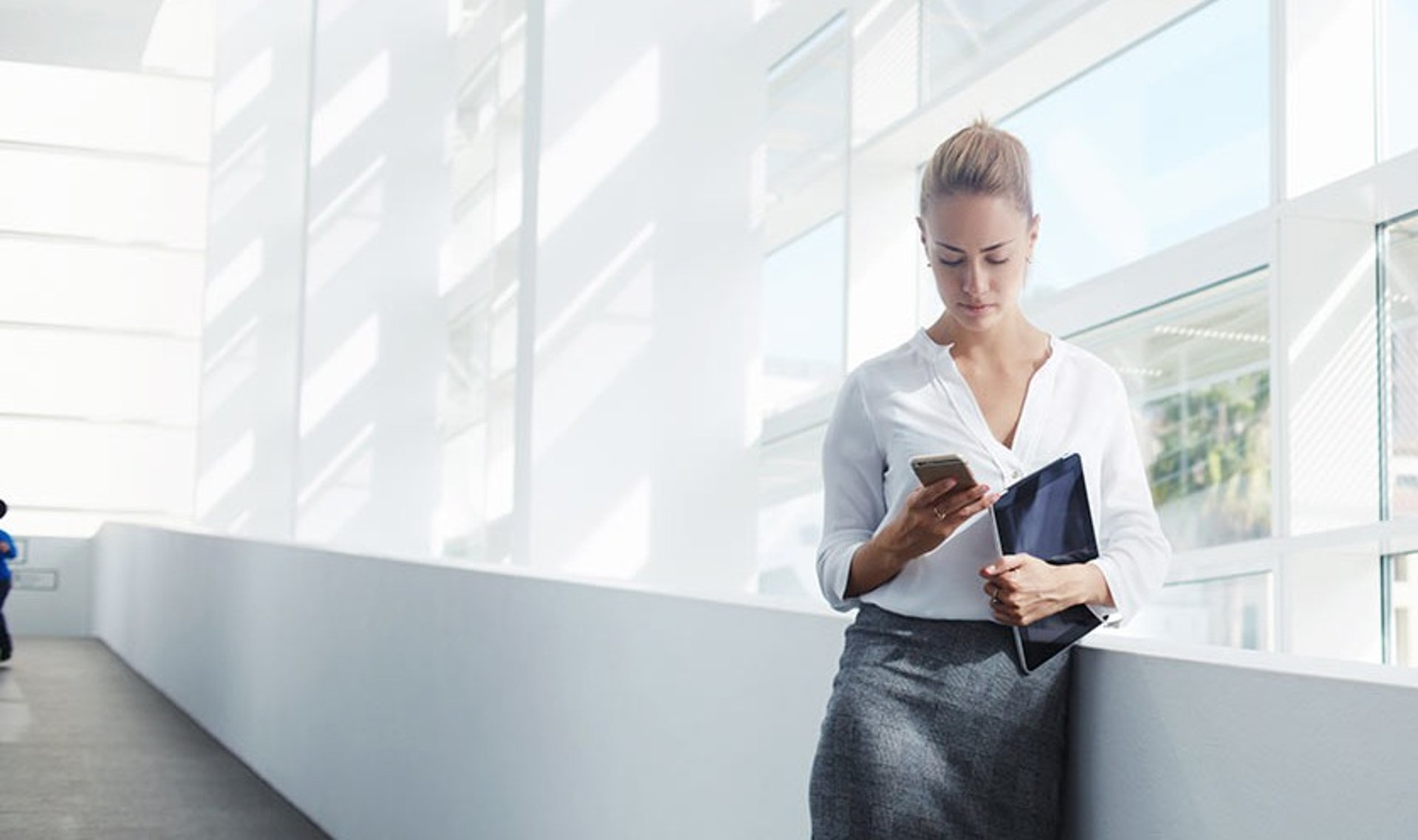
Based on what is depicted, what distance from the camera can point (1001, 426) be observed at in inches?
99.4

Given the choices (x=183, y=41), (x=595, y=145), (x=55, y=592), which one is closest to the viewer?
(x=595, y=145)

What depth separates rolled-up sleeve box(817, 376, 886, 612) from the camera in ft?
8.59

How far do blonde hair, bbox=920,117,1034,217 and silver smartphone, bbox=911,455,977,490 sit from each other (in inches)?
15.5

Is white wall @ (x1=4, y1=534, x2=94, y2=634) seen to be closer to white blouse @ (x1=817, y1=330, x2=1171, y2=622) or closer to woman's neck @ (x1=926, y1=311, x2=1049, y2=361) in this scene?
white blouse @ (x1=817, y1=330, x2=1171, y2=622)

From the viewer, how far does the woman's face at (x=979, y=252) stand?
2443 mm

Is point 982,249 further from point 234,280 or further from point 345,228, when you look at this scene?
point 234,280

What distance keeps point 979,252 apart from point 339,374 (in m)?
11.0

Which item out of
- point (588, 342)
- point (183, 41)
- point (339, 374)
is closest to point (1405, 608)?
point (588, 342)

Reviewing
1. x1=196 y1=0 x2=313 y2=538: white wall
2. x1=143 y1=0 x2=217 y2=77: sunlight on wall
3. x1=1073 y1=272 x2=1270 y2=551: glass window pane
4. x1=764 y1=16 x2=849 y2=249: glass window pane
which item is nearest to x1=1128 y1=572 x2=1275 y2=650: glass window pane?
x1=1073 y1=272 x2=1270 y2=551: glass window pane

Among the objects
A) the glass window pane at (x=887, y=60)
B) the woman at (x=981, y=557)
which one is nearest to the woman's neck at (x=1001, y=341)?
the woman at (x=981, y=557)

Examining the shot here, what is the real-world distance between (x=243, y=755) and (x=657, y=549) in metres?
3.28

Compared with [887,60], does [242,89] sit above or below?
above

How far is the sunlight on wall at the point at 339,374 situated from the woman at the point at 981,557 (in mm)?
10772

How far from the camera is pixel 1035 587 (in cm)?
236
